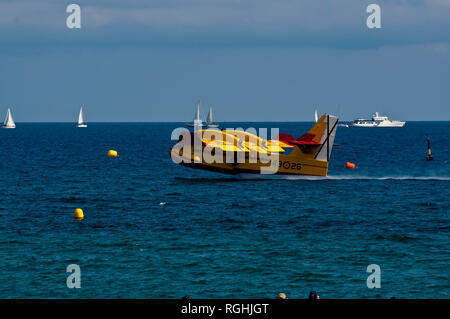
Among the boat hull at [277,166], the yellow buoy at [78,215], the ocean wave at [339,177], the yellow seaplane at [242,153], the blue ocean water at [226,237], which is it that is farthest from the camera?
the ocean wave at [339,177]

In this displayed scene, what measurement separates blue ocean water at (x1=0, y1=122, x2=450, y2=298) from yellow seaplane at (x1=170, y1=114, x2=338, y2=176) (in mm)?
2581

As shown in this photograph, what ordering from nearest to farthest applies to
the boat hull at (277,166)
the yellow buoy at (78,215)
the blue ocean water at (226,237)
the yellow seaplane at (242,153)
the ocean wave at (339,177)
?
the blue ocean water at (226,237) → the yellow buoy at (78,215) → the yellow seaplane at (242,153) → the boat hull at (277,166) → the ocean wave at (339,177)

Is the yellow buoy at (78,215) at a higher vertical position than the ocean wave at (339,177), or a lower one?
lower

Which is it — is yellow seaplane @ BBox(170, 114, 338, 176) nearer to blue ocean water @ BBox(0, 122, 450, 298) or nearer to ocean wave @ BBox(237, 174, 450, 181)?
blue ocean water @ BBox(0, 122, 450, 298)

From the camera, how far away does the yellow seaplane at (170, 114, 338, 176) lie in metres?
64.9

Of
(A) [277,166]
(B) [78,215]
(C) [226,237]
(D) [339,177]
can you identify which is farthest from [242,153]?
(C) [226,237]

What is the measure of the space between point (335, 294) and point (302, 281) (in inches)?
87.5

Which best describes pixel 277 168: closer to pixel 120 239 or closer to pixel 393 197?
pixel 393 197

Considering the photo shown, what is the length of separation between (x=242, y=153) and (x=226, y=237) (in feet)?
90.1

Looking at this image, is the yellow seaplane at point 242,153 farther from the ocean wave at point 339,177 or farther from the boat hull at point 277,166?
the ocean wave at point 339,177

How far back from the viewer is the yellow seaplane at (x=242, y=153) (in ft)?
213

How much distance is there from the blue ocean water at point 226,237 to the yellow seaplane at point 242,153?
2.58 meters

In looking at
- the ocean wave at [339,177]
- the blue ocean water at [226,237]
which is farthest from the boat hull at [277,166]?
the ocean wave at [339,177]
